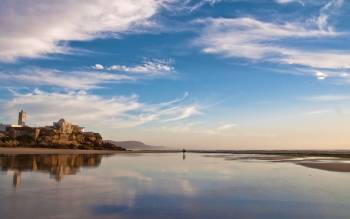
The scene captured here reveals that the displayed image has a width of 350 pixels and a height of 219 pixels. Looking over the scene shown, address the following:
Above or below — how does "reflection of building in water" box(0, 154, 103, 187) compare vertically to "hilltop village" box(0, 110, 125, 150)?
below

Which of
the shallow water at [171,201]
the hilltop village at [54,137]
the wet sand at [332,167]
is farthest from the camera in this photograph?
the hilltop village at [54,137]

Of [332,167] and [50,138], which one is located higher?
[50,138]

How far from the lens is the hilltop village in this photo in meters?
111

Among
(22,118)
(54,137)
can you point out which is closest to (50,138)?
(54,137)

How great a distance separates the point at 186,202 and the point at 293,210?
4111 millimetres

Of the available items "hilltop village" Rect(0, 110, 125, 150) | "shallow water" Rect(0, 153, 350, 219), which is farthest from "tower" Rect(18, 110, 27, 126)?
"shallow water" Rect(0, 153, 350, 219)

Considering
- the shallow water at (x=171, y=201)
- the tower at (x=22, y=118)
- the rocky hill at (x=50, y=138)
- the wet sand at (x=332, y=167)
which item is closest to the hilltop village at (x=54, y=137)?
the rocky hill at (x=50, y=138)

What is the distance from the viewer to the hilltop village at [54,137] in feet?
366

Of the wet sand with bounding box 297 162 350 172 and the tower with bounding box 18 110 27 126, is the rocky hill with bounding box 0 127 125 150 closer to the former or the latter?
the tower with bounding box 18 110 27 126

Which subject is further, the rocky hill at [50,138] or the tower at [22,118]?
the tower at [22,118]

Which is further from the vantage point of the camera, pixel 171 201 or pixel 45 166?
pixel 45 166

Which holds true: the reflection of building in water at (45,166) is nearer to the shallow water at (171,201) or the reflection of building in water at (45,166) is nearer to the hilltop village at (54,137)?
the shallow water at (171,201)

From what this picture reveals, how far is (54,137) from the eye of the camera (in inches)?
4766

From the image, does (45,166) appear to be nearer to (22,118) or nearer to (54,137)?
(54,137)
